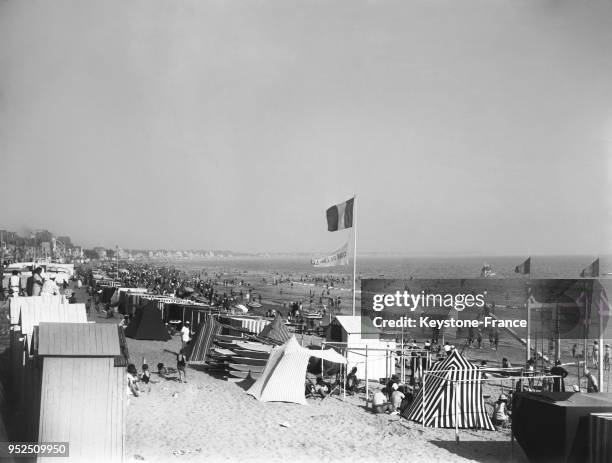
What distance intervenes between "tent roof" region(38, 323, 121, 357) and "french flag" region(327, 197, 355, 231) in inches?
437

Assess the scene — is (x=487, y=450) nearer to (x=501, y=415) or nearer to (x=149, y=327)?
(x=501, y=415)

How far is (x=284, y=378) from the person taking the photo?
1120 cm

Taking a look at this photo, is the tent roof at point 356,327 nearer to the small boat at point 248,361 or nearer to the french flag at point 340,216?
the small boat at point 248,361

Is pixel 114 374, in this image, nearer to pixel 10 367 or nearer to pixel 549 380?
pixel 10 367

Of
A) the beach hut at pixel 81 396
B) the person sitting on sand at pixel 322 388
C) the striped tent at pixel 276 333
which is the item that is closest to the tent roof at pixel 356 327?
the person sitting on sand at pixel 322 388

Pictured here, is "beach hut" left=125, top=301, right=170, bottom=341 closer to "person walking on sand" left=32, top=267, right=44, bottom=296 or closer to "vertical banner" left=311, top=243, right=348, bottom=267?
"person walking on sand" left=32, top=267, right=44, bottom=296

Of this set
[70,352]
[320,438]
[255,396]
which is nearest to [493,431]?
[320,438]

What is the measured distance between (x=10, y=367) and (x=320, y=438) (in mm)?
5076

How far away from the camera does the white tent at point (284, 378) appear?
1108 cm

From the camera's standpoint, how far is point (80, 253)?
500 ft

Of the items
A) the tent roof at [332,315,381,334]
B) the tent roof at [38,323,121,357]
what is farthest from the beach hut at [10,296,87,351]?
the tent roof at [332,315,381,334]

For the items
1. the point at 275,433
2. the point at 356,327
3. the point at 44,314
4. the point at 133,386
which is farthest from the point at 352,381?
the point at 44,314

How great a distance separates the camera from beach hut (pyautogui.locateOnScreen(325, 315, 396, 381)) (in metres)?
13.3

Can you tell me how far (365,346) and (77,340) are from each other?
26.8 feet
